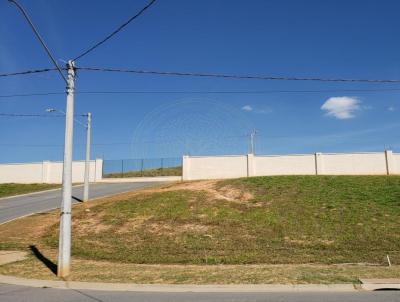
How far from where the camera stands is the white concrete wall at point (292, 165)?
41.2 m

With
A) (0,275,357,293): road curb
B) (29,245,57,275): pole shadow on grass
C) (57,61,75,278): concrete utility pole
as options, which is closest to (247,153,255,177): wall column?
(29,245,57,275): pole shadow on grass

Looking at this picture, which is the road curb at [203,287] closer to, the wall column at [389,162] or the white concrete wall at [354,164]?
the white concrete wall at [354,164]

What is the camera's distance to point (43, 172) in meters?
49.2

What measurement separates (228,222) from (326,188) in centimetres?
1067

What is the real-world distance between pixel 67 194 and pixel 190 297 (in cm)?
530

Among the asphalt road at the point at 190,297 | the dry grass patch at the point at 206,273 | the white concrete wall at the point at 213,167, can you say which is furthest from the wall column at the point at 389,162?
the asphalt road at the point at 190,297

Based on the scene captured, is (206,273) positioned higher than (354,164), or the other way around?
(354,164)

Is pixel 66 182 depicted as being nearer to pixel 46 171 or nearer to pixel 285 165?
pixel 285 165

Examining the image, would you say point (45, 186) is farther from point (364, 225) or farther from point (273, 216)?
point (364, 225)

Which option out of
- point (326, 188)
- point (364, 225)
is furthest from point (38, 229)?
point (326, 188)

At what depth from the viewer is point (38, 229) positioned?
21.8m

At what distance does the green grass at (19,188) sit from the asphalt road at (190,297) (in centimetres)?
3409

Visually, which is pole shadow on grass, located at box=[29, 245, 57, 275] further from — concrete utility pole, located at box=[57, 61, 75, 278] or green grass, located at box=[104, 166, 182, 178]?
green grass, located at box=[104, 166, 182, 178]

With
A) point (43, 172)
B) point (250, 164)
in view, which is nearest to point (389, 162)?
point (250, 164)
